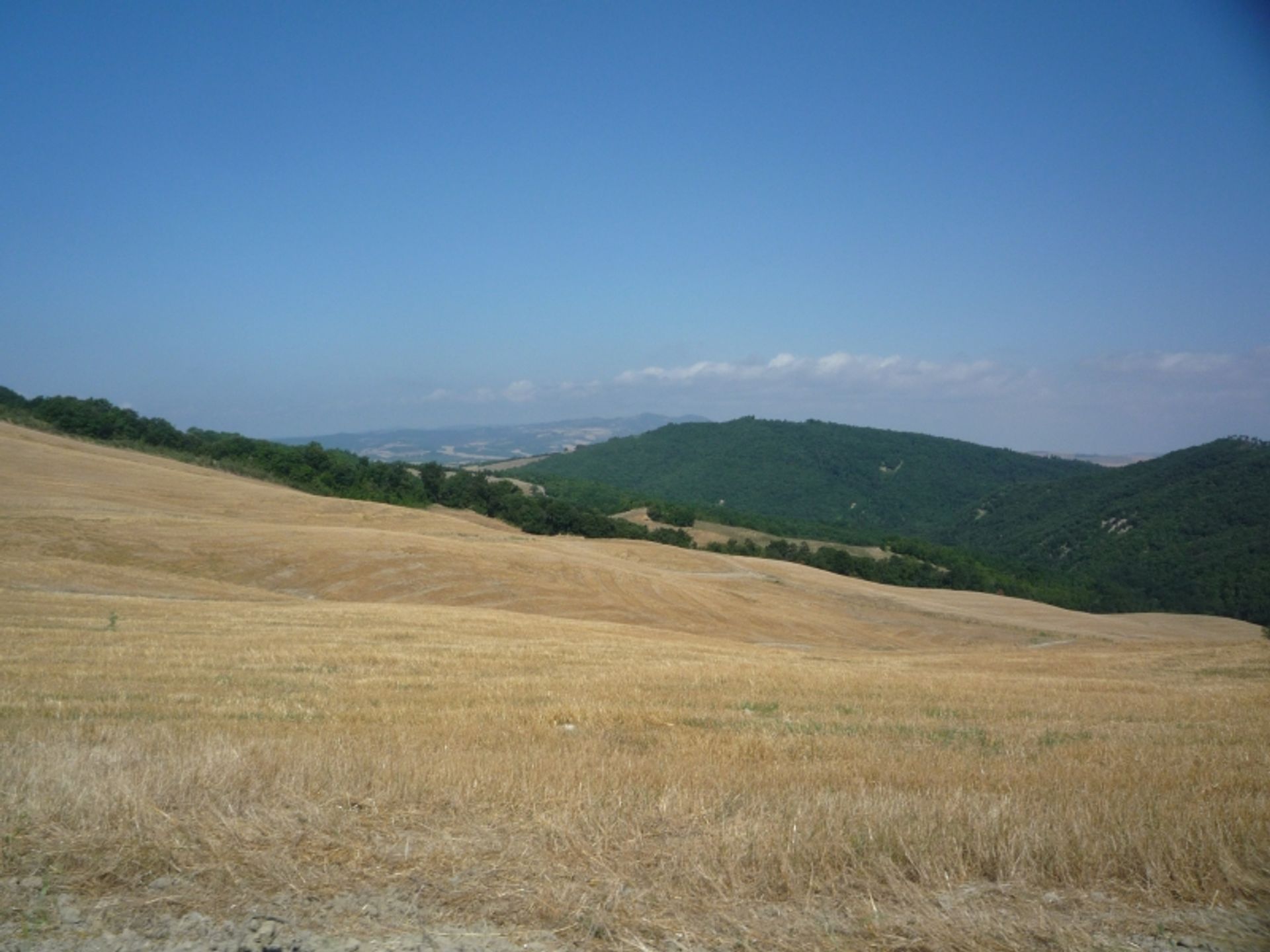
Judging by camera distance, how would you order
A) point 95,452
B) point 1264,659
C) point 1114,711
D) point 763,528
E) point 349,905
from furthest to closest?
point 763,528 < point 95,452 < point 1264,659 < point 1114,711 < point 349,905

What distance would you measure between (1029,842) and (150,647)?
49.4 feet

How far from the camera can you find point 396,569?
3978 centimetres

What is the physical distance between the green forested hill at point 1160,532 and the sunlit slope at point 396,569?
34.6 meters

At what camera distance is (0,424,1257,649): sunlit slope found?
33594 mm

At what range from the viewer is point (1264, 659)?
816 inches

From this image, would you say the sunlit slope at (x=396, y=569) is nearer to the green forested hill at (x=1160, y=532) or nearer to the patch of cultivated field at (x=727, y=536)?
the green forested hill at (x=1160, y=532)

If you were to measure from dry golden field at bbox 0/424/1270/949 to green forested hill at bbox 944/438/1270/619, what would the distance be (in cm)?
8893

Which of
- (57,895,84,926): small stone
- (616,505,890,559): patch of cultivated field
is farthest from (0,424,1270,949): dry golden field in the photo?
(616,505,890,559): patch of cultivated field

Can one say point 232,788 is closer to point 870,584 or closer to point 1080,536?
point 870,584

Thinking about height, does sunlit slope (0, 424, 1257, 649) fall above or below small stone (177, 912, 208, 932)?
below

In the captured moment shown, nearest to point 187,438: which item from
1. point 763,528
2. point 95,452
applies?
point 95,452

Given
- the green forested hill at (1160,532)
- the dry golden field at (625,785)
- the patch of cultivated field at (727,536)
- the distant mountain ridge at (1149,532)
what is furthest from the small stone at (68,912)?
the green forested hill at (1160,532)

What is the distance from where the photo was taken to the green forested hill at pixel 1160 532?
96250mm

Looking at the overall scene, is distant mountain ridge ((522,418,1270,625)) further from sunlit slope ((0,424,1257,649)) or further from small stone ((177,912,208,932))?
small stone ((177,912,208,932))
